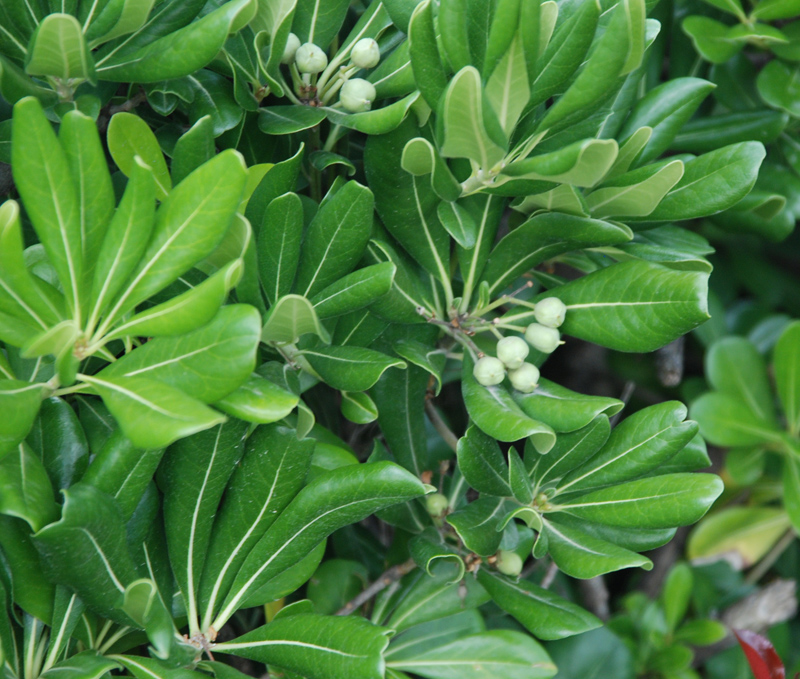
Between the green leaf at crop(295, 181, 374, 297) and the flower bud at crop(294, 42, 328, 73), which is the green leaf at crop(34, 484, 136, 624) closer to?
the green leaf at crop(295, 181, 374, 297)

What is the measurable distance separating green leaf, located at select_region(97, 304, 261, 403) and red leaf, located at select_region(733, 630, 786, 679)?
32.6 inches

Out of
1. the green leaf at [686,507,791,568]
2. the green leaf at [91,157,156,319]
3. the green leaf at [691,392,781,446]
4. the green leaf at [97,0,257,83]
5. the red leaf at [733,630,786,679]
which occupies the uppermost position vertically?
the green leaf at [97,0,257,83]

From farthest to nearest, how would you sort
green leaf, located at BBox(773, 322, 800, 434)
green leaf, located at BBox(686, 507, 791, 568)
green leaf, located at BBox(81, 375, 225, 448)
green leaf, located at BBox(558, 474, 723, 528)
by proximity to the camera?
1. green leaf, located at BBox(686, 507, 791, 568)
2. green leaf, located at BBox(773, 322, 800, 434)
3. green leaf, located at BBox(558, 474, 723, 528)
4. green leaf, located at BBox(81, 375, 225, 448)

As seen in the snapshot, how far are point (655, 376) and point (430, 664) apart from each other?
3.43 ft

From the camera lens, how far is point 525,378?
33.3 inches

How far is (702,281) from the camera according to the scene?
0.73m

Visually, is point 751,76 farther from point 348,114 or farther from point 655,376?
point 348,114

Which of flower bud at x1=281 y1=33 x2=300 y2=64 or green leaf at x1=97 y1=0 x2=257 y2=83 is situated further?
flower bud at x1=281 y1=33 x2=300 y2=64

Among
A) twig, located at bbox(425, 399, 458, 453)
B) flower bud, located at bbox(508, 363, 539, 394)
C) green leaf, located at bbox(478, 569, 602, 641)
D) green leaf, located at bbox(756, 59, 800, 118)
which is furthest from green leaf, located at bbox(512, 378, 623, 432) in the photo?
green leaf, located at bbox(756, 59, 800, 118)

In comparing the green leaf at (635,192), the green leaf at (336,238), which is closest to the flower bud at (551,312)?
the green leaf at (635,192)

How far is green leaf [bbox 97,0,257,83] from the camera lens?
27.3 inches

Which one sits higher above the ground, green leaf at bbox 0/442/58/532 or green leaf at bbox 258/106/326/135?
green leaf at bbox 258/106/326/135

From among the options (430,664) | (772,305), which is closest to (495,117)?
(430,664)

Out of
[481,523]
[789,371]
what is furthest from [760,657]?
[789,371]
